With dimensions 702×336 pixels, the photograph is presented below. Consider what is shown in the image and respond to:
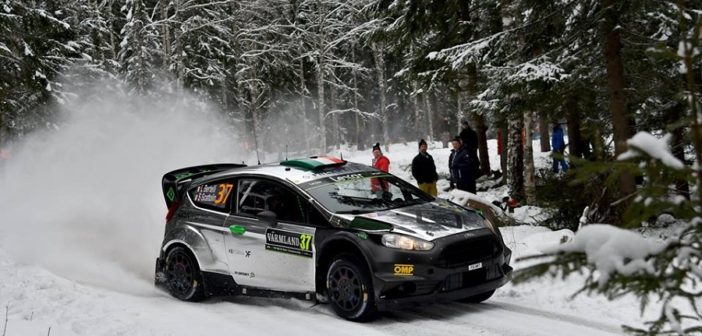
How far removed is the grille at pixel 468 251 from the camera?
23.4 feet

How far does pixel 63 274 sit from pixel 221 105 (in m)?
36.9

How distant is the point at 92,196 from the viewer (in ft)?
51.8

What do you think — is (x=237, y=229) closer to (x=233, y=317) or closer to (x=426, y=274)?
(x=233, y=317)

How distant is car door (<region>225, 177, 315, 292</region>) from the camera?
25.9 feet

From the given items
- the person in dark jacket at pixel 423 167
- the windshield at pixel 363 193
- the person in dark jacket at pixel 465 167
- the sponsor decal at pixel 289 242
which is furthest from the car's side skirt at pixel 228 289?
the person in dark jacket at pixel 423 167

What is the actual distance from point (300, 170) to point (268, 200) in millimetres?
561

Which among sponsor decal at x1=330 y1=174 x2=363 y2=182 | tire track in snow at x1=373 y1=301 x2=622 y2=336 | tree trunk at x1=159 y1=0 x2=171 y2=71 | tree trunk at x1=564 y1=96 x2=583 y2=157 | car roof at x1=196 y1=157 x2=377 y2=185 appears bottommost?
tire track in snow at x1=373 y1=301 x2=622 y2=336

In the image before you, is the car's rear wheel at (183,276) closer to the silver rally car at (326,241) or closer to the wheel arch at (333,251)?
the silver rally car at (326,241)

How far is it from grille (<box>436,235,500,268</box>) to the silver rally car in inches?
0.5

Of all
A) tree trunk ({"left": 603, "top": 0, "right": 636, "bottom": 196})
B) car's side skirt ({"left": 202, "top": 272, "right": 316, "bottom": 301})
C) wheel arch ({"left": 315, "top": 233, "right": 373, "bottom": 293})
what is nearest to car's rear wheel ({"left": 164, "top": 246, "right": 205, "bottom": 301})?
car's side skirt ({"left": 202, "top": 272, "right": 316, "bottom": 301})

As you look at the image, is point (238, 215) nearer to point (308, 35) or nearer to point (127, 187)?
point (127, 187)

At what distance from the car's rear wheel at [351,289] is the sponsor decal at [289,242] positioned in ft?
1.39

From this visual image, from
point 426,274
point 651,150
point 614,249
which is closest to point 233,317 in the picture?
point 426,274

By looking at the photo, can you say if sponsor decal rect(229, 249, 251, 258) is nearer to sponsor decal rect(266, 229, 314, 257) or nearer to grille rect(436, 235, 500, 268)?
sponsor decal rect(266, 229, 314, 257)
